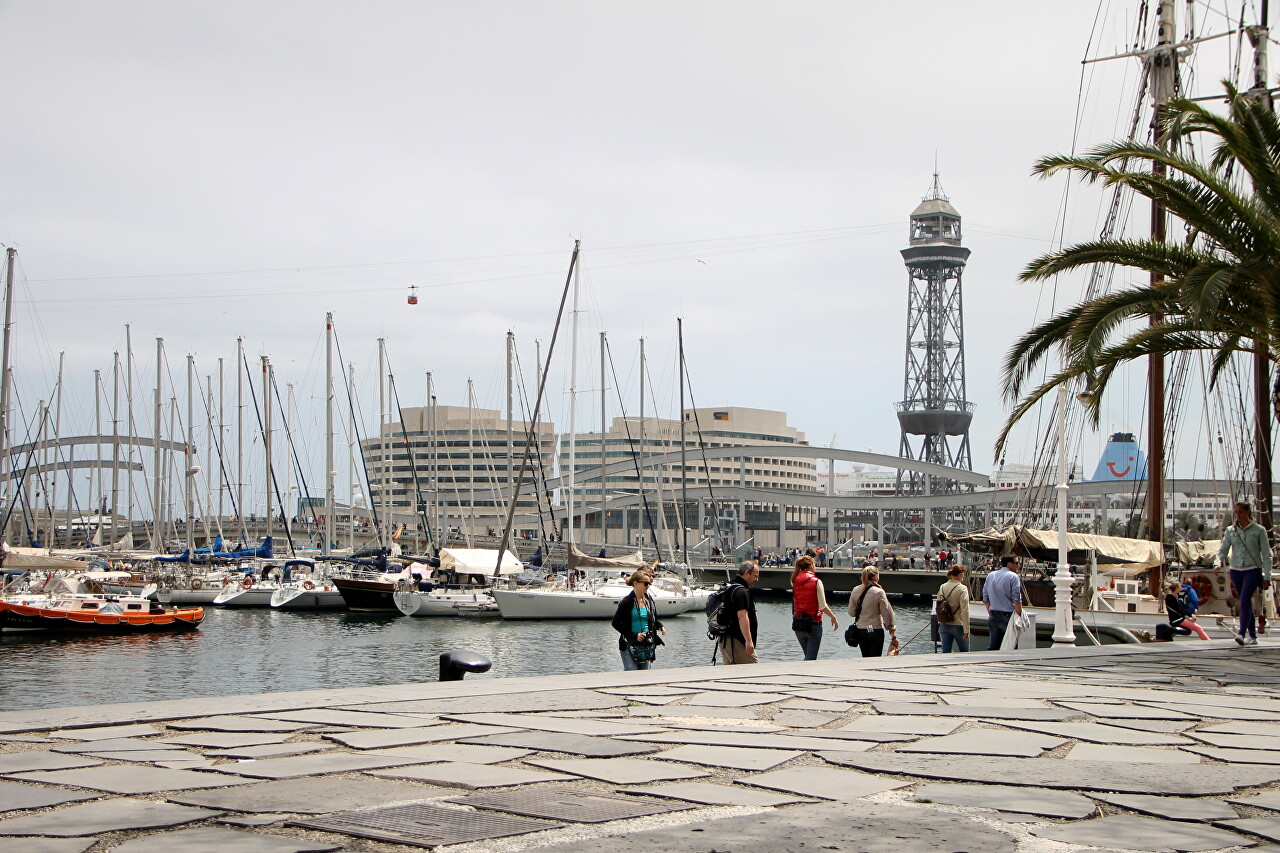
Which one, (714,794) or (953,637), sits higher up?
(714,794)

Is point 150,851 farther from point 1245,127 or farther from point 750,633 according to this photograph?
point 1245,127

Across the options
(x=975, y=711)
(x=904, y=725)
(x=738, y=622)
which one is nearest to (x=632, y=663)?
(x=738, y=622)

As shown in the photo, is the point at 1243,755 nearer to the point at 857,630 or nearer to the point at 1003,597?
the point at 857,630

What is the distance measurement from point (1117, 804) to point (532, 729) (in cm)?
324

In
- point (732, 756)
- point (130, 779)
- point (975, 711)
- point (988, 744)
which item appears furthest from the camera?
point (975, 711)

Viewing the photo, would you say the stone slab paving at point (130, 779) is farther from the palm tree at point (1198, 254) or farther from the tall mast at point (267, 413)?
the tall mast at point (267, 413)

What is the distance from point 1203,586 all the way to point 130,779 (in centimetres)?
2650

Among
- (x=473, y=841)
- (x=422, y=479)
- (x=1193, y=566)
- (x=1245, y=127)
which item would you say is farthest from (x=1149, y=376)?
(x=422, y=479)

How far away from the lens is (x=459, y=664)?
10.7 metres

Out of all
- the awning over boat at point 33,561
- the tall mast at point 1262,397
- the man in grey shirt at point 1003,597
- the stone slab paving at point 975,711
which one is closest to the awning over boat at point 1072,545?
the tall mast at point 1262,397

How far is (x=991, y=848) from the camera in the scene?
4.25 meters

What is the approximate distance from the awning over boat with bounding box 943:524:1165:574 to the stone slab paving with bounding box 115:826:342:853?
2660cm

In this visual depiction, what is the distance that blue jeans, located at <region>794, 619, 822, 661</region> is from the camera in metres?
14.2

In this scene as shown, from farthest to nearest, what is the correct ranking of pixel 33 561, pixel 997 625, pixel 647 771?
pixel 33 561 → pixel 997 625 → pixel 647 771
